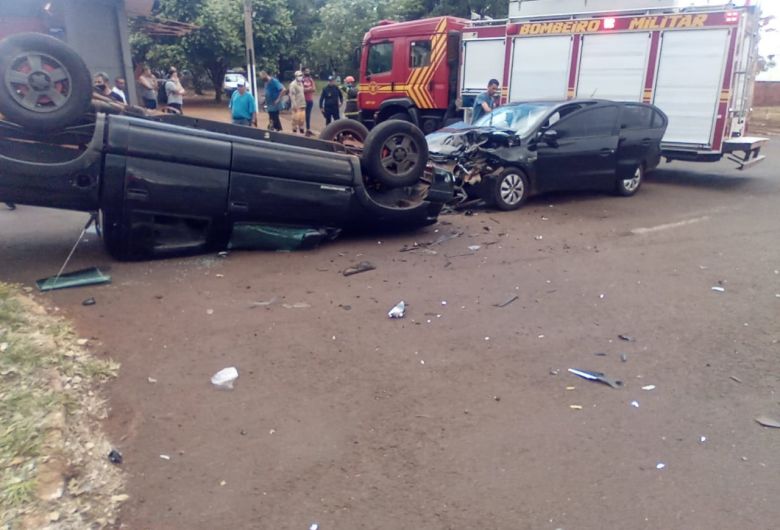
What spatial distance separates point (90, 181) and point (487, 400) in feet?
14.3

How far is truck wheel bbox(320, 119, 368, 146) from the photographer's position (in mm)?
8820

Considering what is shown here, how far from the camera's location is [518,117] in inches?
411

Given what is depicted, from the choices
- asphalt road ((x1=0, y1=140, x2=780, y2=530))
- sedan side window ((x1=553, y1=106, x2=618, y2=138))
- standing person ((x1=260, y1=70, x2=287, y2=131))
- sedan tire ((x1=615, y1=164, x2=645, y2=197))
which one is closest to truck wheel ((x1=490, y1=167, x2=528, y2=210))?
sedan side window ((x1=553, y1=106, x2=618, y2=138))

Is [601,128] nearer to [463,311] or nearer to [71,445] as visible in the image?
[463,311]

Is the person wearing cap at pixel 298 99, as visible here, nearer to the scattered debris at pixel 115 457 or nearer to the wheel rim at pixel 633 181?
the wheel rim at pixel 633 181

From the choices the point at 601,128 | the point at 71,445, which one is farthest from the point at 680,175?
the point at 71,445

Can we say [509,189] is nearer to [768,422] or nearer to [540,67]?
[540,67]

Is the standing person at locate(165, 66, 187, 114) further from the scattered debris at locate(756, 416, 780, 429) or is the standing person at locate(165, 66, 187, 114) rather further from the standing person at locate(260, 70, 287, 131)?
the scattered debris at locate(756, 416, 780, 429)

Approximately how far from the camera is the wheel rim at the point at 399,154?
786 centimetres

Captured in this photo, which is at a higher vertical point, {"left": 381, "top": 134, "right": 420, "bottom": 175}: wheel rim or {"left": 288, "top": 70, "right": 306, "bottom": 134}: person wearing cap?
{"left": 288, "top": 70, "right": 306, "bottom": 134}: person wearing cap

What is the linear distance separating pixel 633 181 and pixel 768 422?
8.12 metres

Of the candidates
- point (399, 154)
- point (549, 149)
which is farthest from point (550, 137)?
point (399, 154)

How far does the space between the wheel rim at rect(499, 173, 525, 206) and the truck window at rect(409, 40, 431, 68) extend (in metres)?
7.42

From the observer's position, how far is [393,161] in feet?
26.0
